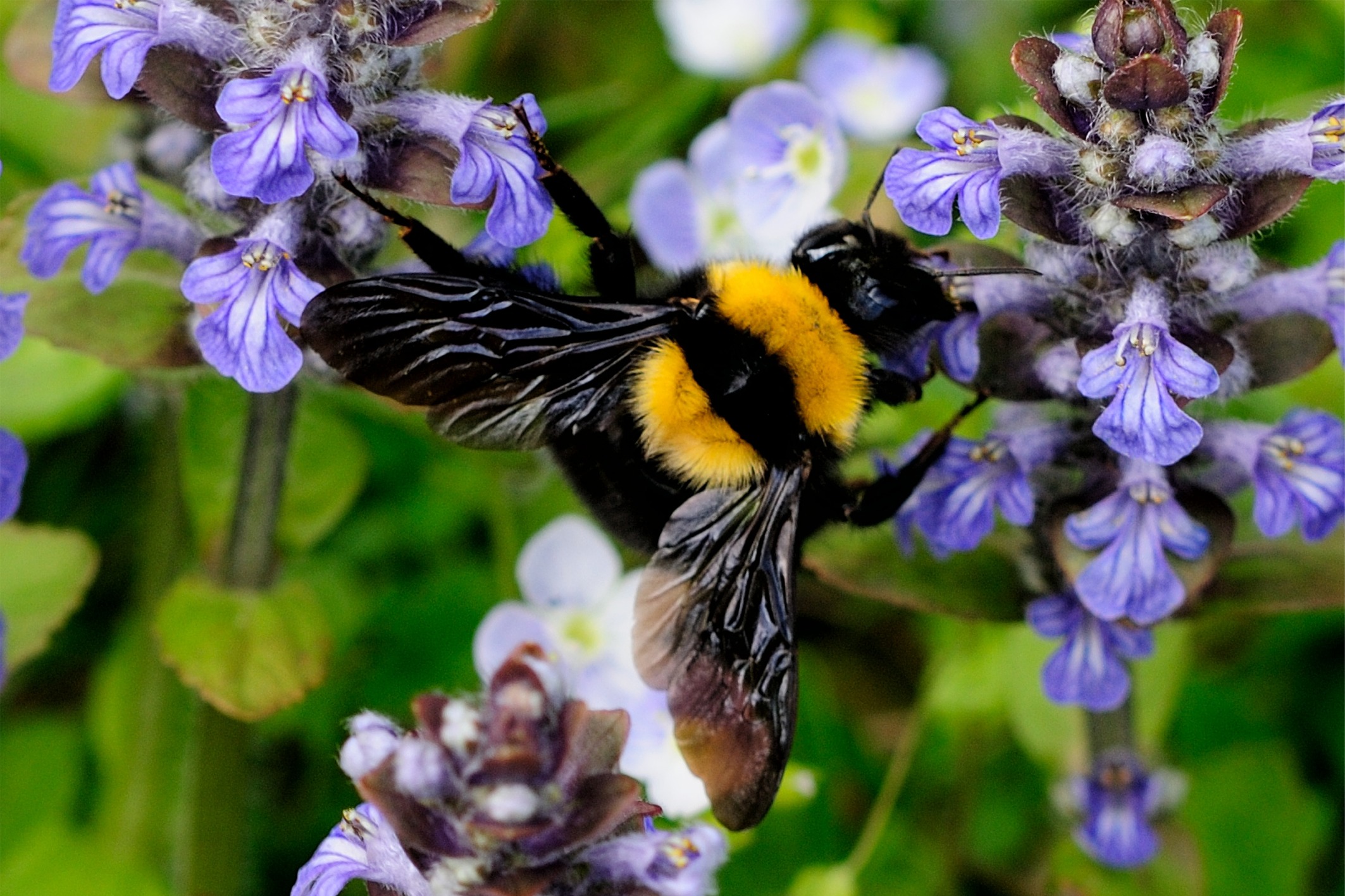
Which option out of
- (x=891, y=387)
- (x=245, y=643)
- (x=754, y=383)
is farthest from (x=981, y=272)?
(x=245, y=643)

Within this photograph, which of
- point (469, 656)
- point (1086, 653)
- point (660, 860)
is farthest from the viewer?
point (469, 656)

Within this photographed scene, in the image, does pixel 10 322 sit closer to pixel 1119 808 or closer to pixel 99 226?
pixel 99 226

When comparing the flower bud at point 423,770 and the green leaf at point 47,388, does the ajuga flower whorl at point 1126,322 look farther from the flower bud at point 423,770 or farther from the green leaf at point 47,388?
the green leaf at point 47,388

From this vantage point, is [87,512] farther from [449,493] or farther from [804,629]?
[804,629]

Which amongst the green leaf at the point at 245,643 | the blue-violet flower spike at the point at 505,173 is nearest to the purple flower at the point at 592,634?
the green leaf at the point at 245,643

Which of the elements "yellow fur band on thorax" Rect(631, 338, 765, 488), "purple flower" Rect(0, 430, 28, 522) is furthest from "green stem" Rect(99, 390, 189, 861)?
"yellow fur band on thorax" Rect(631, 338, 765, 488)
